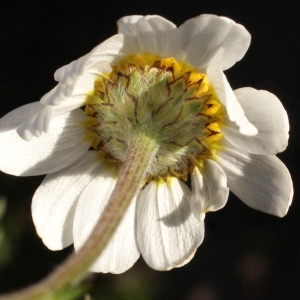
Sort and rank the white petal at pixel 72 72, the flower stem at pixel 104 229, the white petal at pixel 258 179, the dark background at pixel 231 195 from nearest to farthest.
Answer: the flower stem at pixel 104 229 → the white petal at pixel 72 72 → the white petal at pixel 258 179 → the dark background at pixel 231 195

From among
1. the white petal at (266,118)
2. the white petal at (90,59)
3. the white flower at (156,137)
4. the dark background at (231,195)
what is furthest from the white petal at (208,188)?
the dark background at (231,195)

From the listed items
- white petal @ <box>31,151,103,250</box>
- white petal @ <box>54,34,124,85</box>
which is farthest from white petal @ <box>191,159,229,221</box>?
white petal @ <box>54,34,124,85</box>

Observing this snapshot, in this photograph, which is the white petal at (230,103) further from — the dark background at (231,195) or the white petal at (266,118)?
the dark background at (231,195)

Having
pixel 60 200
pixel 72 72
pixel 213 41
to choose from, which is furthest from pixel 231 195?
pixel 72 72

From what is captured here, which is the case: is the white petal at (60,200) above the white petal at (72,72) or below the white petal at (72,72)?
below

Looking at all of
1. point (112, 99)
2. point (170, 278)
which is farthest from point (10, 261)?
point (112, 99)

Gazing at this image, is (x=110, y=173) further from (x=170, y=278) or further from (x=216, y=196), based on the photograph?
(x=170, y=278)

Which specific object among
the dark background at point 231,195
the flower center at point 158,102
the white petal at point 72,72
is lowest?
the dark background at point 231,195
